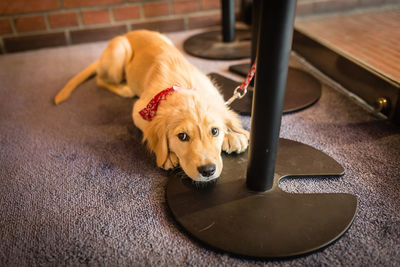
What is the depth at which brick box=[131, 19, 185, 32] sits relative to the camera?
3.10 meters

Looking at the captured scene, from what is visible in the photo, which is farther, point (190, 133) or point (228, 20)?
point (228, 20)

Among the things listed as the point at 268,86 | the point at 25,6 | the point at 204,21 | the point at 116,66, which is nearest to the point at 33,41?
the point at 25,6

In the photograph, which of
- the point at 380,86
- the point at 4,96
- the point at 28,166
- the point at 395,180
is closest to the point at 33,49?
the point at 4,96

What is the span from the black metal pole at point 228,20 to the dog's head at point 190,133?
4.82ft

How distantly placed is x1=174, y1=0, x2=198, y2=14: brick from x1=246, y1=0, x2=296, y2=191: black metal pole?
7.74 ft

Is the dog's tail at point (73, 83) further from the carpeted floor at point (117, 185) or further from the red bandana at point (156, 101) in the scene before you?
the red bandana at point (156, 101)

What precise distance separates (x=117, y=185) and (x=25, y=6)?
88.2 inches

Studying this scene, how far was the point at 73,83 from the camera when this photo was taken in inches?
86.7

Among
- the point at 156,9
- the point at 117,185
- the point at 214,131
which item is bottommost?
the point at 117,185

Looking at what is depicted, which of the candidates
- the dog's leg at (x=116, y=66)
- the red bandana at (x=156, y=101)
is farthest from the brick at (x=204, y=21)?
the red bandana at (x=156, y=101)

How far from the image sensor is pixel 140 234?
112 centimetres

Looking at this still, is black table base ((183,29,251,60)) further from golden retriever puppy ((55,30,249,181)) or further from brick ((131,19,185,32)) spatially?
golden retriever puppy ((55,30,249,181))

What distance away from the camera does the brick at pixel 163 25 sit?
3098mm

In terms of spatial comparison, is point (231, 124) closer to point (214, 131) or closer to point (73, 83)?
point (214, 131)
